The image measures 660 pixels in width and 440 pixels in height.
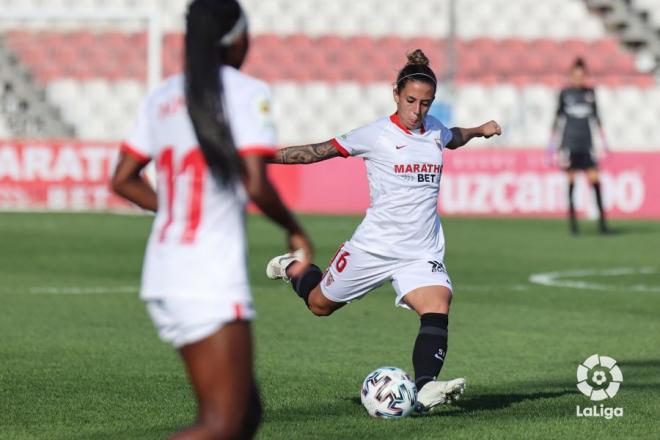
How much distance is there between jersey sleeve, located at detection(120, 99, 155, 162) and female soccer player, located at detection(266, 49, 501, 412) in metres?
2.42

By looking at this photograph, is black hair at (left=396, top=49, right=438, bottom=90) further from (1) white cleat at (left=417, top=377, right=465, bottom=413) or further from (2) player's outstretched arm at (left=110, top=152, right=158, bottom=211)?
(2) player's outstretched arm at (left=110, top=152, right=158, bottom=211)

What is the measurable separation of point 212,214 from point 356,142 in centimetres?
306

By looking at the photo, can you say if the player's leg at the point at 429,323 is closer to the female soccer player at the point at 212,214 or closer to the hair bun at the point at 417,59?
the hair bun at the point at 417,59

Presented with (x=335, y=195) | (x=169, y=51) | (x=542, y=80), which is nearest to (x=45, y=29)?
(x=169, y=51)

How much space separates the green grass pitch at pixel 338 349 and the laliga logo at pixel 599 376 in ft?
0.24

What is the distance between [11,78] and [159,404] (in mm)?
20363

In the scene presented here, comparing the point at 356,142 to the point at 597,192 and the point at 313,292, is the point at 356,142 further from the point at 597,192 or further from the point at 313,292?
the point at 597,192

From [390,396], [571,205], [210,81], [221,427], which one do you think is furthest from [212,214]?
[571,205]

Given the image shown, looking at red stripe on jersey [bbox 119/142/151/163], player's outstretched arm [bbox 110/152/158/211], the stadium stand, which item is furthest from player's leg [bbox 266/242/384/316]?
the stadium stand

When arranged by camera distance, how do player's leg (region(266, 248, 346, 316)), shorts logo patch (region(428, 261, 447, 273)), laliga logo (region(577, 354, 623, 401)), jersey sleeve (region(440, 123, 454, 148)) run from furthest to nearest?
player's leg (region(266, 248, 346, 316)), laliga logo (region(577, 354, 623, 401)), jersey sleeve (region(440, 123, 454, 148)), shorts logo patch (region(428, 261, 447, 273))

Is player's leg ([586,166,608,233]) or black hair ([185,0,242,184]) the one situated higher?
black hair ([185,0,242,184])

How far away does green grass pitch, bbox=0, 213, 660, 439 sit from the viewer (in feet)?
21.2

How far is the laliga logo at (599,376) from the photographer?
7.37m

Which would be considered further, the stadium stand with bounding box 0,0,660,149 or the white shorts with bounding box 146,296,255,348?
the stadium stand with bounding box 0,0,660,149
